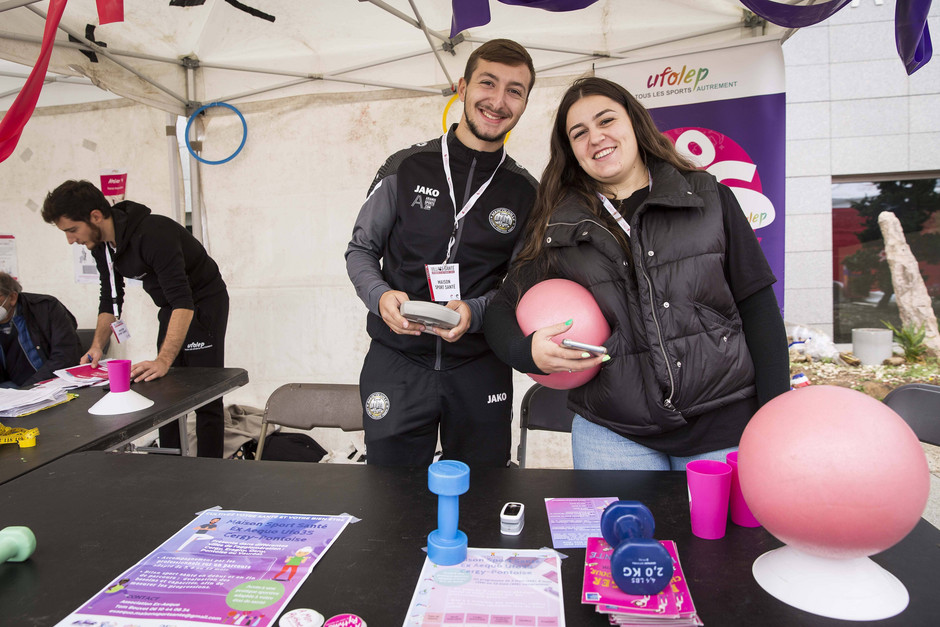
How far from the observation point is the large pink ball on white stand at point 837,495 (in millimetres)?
761

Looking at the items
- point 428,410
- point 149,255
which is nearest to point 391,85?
point 149,255

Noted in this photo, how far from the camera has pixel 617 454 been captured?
1438 millimetres

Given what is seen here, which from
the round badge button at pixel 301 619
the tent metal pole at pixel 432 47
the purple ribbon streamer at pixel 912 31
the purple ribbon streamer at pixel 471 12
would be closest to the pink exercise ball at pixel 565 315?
the round badge button at pixel 301 619

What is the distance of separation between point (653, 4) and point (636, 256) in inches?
95.5

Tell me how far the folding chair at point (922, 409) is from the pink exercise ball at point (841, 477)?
33.8 inches

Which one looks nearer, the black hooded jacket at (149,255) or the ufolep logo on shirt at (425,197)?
the ufolep logo on shirt at (425,197)

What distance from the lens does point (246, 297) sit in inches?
162

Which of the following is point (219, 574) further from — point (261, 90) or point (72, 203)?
point (261, 90)

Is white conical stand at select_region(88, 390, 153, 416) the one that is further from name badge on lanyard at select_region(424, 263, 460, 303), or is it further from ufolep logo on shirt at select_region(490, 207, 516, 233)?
ufolep logo on shirt at select_region(490, 207, 516, 233)

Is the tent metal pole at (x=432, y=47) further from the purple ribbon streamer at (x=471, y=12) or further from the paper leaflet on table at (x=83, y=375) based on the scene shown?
the paper leaflet on table at (x=83, y=375)

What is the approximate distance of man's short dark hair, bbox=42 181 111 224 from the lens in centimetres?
270

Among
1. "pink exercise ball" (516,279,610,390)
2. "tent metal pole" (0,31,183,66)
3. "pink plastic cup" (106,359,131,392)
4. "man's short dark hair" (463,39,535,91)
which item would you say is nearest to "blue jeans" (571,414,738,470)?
"pink exercise ball" (516,279,610,390)

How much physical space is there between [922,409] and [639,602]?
1.17 meters

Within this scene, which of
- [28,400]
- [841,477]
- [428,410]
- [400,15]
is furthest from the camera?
[400,15]
